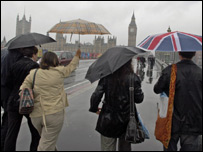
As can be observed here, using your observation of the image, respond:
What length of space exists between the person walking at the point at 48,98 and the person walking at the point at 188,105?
1.49m

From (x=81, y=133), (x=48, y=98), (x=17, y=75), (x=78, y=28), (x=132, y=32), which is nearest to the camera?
(x=48, y=98)

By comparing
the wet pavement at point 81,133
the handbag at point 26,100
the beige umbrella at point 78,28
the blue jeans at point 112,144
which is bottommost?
the wet pavement at point 81,133

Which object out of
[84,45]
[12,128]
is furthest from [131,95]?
[84,45]

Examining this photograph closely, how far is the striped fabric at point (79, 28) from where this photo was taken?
168 inches

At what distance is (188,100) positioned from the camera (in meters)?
2.56

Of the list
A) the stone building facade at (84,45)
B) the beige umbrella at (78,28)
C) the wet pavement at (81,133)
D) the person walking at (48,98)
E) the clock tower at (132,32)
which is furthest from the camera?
the clock tower at (132,32)

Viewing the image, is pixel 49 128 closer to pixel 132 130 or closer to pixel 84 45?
pixel 132 130

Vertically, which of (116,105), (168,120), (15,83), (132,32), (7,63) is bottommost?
(168,120)

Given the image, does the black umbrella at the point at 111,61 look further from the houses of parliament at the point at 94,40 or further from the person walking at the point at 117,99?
the houses of parliament at the point at 94,40

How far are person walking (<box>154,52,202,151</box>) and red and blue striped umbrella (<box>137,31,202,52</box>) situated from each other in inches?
6.7

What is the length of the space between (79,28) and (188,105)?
264 centimetres

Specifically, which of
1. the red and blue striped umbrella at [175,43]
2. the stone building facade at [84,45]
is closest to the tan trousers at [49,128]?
the red and blue striped umbrella at [175,43]

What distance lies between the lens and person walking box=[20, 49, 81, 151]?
2.77 m

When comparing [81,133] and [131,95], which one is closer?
[131,95]
